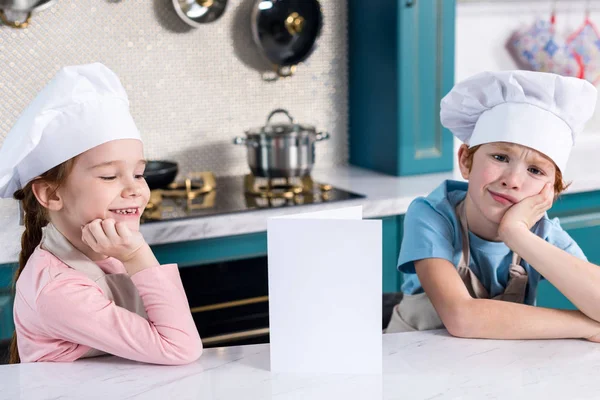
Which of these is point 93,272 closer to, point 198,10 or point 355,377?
point 355,377

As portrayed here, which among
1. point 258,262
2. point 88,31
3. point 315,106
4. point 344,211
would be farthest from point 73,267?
point 315,106

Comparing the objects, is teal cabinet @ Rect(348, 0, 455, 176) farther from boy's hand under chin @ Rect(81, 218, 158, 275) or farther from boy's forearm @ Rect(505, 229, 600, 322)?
boy's hand under chin @ Rect(81, 218, 158, 275)

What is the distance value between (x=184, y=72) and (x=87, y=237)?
1.48 meters

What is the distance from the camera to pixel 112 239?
114 centimetres

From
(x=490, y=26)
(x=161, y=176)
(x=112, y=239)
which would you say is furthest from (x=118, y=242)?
(x=490, y=26)

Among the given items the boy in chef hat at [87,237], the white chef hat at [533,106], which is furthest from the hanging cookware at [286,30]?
the boy in chef hat at [87,237]

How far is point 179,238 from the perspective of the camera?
2.00m

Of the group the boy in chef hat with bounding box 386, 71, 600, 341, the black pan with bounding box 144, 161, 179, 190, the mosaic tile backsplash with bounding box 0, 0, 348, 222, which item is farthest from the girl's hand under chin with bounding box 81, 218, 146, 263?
the mosaic tile backsplash with bounding box 0, 0, 348, 222

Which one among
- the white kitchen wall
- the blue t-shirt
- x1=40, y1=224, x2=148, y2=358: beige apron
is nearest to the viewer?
x1=40, y1=224, x2=148, y2=358: beige apron

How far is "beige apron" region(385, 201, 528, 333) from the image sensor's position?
1420mm

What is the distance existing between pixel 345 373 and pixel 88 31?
1.73m

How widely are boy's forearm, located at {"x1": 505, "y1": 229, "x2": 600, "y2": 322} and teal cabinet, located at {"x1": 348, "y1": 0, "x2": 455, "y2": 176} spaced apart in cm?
127

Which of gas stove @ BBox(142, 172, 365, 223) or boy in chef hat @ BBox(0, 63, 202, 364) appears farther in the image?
gas stove @ BBox(142, 172, 365, 223)

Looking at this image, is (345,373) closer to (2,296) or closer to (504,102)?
(504,102)
